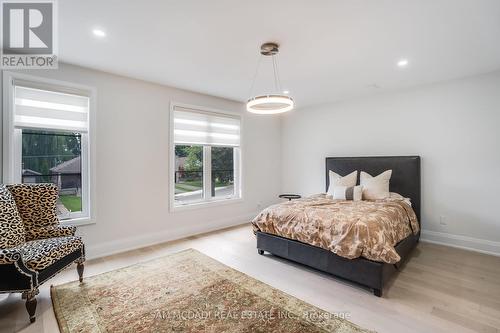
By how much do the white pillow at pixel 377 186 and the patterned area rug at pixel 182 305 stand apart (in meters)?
2.42

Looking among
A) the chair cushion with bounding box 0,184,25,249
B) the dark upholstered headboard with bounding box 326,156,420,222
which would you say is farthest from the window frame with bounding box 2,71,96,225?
the dark upholstered headboard with bounding box 326,156,420,222

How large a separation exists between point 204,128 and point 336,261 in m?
3.24

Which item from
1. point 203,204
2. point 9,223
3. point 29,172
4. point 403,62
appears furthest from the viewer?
point 203,204

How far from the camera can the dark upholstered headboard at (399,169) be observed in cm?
412

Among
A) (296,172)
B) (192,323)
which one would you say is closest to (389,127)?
(296,172)

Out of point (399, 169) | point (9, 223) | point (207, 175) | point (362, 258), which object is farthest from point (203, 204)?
point (399, 169)

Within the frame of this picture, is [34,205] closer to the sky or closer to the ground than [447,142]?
closer to the ground

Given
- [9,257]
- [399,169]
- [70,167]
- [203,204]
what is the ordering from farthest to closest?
[203,204] → [399,169] → [70,167] → [9,257]

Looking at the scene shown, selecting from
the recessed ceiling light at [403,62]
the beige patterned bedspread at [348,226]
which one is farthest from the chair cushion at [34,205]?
the recessed ceiling light at [403,62]

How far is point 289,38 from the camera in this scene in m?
2.60

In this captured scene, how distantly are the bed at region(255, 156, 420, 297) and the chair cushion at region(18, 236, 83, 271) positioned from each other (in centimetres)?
223

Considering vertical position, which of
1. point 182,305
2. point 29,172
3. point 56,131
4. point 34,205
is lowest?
point 182,305

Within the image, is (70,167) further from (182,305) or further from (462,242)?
(462,242)

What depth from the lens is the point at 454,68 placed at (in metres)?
3.42
